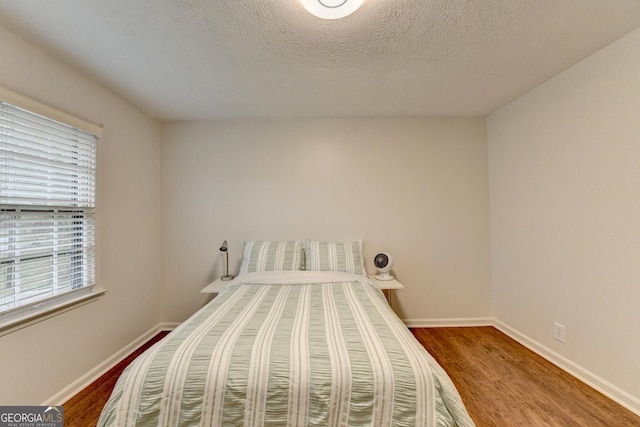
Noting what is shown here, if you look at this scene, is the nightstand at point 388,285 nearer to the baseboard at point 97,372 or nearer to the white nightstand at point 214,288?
the white nightstand at point 214,288

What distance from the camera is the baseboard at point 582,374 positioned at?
1590 mm

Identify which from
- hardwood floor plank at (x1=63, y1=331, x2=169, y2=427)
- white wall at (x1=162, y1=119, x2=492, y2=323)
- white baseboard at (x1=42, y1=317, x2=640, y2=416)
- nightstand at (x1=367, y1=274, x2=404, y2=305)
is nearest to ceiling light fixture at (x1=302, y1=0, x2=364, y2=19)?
white wall at (x1=162, y1=119, x2=492, y2=323)

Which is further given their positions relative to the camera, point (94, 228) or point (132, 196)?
point (132, 196)

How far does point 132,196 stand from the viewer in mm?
2436

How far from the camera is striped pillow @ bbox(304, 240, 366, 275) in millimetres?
2545

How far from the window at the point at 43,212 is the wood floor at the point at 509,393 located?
704 mm

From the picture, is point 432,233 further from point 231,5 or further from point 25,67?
point 25,67

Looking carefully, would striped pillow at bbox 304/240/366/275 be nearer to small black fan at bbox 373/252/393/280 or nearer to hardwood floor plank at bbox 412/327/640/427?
small black fan at bbox 373/252/393/280

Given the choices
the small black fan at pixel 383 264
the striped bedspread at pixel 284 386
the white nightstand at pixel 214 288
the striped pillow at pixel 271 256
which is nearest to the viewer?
the striped bedspread at pixel 284 386

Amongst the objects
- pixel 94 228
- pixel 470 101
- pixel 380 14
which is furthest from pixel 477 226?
pixel 94 228

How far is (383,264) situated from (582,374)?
1609mm

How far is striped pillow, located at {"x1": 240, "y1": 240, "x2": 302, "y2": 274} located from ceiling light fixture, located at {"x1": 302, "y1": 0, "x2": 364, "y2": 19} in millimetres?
1943

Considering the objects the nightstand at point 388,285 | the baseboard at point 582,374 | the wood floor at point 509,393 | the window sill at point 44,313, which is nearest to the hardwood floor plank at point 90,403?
the wood floor at point 509,393

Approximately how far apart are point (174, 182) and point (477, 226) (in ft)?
11.1
